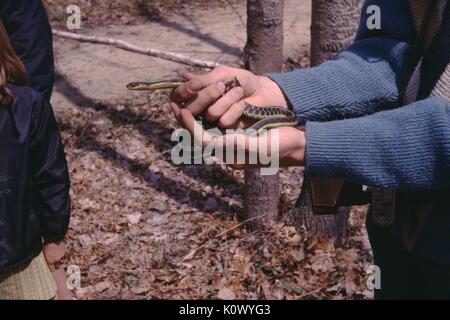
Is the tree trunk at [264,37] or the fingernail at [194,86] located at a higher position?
the fingernail at [194,86]

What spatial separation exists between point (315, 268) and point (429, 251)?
2905 millimetres

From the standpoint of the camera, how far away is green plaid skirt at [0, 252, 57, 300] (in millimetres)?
3104

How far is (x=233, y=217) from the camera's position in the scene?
18.3 feet

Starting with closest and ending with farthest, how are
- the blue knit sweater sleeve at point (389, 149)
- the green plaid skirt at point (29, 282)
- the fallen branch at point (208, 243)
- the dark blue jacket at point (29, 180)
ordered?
the blue knit sweater sleeve at point (389, 149)
the dark blue jacket at point (29, 180)
the green plaid skirt at point (29, 282)
the fallen branch at point (208, 243)

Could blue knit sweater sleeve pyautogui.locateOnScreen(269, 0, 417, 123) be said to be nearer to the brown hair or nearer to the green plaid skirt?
the brown hair

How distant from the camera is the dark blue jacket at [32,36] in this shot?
145 inches

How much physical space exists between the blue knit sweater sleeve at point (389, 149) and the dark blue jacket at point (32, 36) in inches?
102

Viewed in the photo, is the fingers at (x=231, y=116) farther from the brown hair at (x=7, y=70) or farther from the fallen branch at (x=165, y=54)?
the fallen branch at (x=165, y=54)

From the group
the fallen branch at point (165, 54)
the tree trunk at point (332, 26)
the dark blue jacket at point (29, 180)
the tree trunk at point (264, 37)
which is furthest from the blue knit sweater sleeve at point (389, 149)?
the tree trunk at point (264, 37)

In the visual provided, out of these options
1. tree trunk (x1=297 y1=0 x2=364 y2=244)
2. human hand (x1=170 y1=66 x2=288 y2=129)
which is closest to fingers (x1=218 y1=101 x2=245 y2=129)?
human hand (x1=170 y1=66 x2=288 y2=129)

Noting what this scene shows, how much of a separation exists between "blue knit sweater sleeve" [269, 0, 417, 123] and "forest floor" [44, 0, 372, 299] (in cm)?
273

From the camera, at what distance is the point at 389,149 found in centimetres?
180

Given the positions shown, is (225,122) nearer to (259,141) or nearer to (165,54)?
(259,141)

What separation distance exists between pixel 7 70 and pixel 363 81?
1.99m
